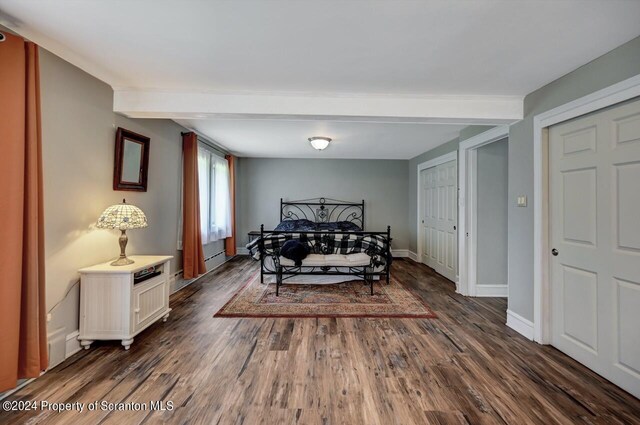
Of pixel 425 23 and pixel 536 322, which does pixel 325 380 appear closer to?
pixel 536 322

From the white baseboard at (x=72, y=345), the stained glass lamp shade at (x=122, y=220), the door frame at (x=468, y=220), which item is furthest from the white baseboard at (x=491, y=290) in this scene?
the white baseboard at (x=72, y=345)

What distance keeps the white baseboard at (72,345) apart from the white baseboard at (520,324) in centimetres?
409

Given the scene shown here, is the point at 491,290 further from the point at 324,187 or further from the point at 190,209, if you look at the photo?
the point at 190,209

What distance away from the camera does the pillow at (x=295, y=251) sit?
381cm

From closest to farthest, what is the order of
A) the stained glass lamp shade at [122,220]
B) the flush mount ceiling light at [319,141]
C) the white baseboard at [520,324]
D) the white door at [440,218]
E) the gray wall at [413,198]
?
the stained glass lamp shade at [122,220] < the white baseboard at [520,324] < the flush mount ceiling light at [319,141] < the white door at [440,218] < the gray wall at [413,198]

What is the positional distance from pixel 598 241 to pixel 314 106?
103 inches

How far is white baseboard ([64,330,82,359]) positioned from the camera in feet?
7.22

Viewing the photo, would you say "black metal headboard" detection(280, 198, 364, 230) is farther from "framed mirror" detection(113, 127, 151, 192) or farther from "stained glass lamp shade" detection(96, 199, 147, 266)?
"stained glass lamp shade" detection(96, 199, 147, 266)

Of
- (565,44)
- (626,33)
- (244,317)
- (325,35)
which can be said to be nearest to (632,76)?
(626,33)

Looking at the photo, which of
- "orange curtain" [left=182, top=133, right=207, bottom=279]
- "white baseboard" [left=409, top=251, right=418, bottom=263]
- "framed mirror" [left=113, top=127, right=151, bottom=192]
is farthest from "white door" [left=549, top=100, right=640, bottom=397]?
"orange curtain" [left=182, top=133, right=207, bottom=279]

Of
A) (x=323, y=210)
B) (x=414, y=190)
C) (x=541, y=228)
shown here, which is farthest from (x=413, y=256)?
(x=541, y=228)

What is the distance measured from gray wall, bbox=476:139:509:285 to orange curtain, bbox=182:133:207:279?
403cm

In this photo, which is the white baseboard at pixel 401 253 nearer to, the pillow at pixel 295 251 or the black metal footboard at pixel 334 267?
the black metal footboard at pixel 334 267

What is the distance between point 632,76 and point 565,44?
48cm
